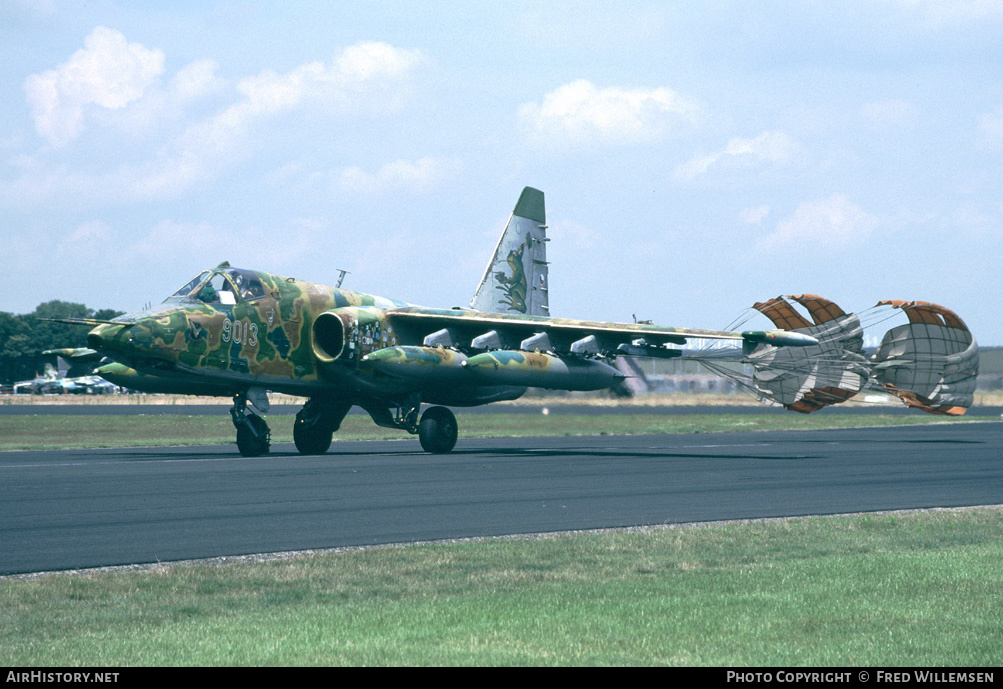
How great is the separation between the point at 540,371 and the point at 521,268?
6770 mm

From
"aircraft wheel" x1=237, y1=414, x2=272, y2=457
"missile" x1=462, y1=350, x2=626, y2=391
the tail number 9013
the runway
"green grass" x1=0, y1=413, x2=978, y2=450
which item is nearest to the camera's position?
the runway

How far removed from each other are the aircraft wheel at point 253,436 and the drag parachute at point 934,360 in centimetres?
1889

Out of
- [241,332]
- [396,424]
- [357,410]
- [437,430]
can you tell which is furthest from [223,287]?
[357,410]

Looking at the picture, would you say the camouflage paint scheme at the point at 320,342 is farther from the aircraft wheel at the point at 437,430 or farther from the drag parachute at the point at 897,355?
the drag parachute at the point at 897,355

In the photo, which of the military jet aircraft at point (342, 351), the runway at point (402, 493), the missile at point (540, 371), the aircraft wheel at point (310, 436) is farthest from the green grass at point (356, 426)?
the missile at point (540, 371)

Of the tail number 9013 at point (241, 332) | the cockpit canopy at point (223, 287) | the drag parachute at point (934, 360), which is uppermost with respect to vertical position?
the cockpit canopy at point (223, 287)

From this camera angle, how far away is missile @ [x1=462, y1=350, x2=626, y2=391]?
2594 centimetres

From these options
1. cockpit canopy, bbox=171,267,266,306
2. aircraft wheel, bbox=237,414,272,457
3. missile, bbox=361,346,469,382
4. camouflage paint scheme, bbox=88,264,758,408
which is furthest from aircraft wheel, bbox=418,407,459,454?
cockpit canopy, bbox=171,267,266,306

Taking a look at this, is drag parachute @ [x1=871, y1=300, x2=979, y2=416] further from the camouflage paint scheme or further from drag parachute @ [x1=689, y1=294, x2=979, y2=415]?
the camouflage paint scheme

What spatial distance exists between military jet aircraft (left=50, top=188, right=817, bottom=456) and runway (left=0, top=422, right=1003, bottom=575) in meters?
1.31

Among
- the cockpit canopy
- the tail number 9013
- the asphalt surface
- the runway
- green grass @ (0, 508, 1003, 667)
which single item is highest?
the cockpit canopy

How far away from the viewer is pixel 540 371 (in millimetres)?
26734

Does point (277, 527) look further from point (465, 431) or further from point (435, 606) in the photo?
point (465, 431)

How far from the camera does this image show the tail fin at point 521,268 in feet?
106
